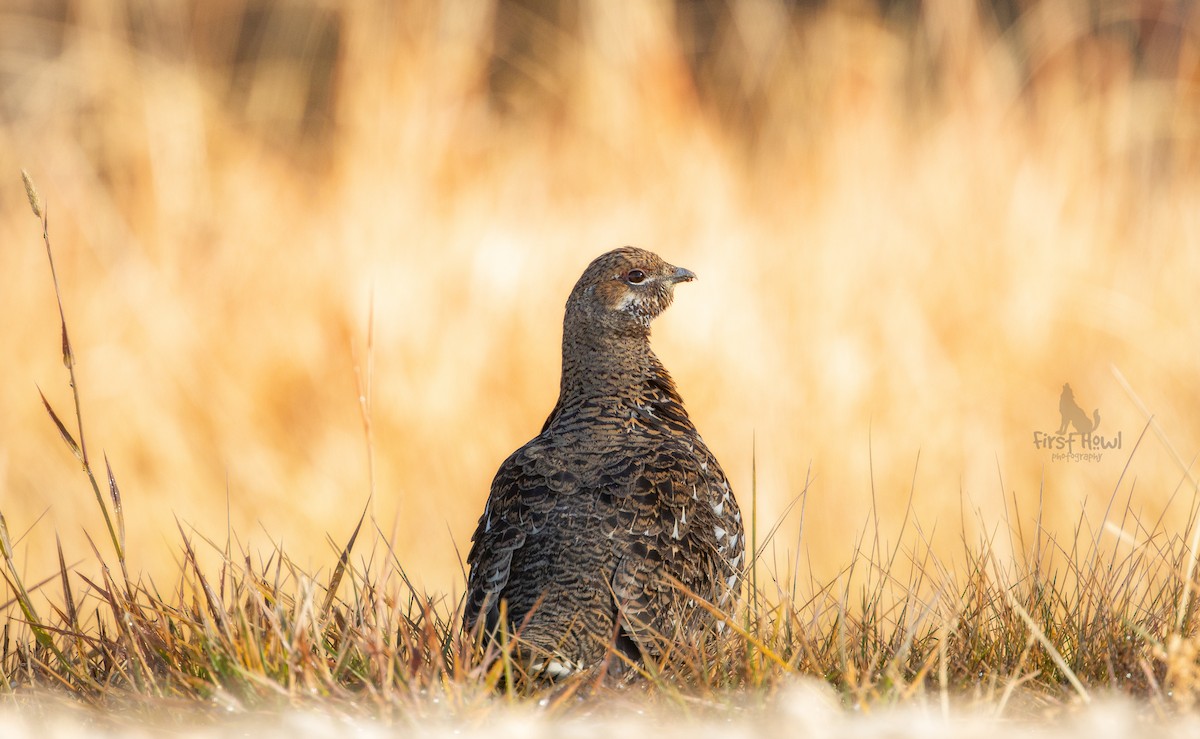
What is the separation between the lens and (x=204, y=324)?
9312 millimetres

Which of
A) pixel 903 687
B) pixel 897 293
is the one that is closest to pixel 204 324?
pixel 897 293

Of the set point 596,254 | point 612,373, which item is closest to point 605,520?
point 612,373

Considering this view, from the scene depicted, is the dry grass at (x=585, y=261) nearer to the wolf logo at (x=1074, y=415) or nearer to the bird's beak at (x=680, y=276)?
the wolf logo at (x=1074, y=415)

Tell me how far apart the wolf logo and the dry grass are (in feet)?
0.52

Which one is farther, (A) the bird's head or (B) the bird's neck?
(A) the bird's head

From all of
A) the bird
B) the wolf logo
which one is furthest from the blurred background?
the bird

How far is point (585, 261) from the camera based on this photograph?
378 inches

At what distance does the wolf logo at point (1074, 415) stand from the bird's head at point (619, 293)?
143 inches

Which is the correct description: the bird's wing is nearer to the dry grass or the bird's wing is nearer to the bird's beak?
the bird's beak

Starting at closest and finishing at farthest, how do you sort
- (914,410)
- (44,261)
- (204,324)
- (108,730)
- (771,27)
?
(108,730) → (914,410) → (204,324) → (44,261) → (771,27)

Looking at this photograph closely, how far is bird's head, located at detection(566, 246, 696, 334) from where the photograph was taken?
448cm

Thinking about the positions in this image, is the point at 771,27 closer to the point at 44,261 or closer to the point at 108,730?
the point at 44,261

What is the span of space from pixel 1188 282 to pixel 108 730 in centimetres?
801

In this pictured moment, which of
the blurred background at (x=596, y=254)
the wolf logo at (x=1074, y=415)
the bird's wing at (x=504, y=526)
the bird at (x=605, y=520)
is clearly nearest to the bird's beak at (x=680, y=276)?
the bird at (x=605, y=520)
